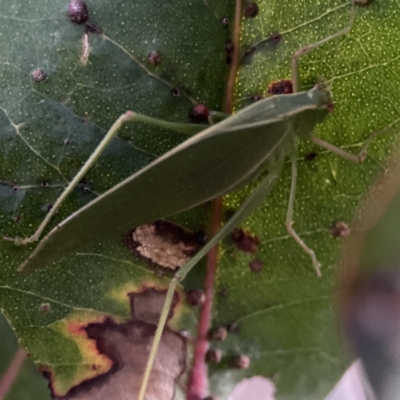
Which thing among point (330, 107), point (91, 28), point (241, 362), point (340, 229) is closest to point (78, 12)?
point (91, 28)

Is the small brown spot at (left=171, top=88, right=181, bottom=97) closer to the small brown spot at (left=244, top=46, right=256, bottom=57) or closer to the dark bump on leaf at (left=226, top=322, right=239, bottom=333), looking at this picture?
the small brown spot at (left=244, top=46, right=256, bottom=57)

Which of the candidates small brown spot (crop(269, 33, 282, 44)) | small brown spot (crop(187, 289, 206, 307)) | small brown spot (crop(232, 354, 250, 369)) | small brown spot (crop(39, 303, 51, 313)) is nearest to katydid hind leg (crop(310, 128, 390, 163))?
small brown spot (crop(269, 33, 282, 44))

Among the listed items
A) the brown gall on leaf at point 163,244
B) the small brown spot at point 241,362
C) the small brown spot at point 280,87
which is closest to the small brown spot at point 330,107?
the small brown spot at point 280,87

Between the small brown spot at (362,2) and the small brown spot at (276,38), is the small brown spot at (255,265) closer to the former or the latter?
the small brown spot at (276,38)

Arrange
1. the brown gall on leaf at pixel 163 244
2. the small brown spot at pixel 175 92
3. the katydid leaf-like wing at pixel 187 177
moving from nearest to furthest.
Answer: the katydid leaf-like wing at pixel 187 177
the small brown spot at pixel 175 92
the brown gall on leaf at pixel 163 244

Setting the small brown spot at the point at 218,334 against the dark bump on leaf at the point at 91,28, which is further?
the small brown spot at the point at 218,334

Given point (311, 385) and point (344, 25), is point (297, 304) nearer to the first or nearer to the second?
point (311, 385)

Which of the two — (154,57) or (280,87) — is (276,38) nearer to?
(280,87)

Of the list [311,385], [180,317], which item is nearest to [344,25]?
[180,317]
